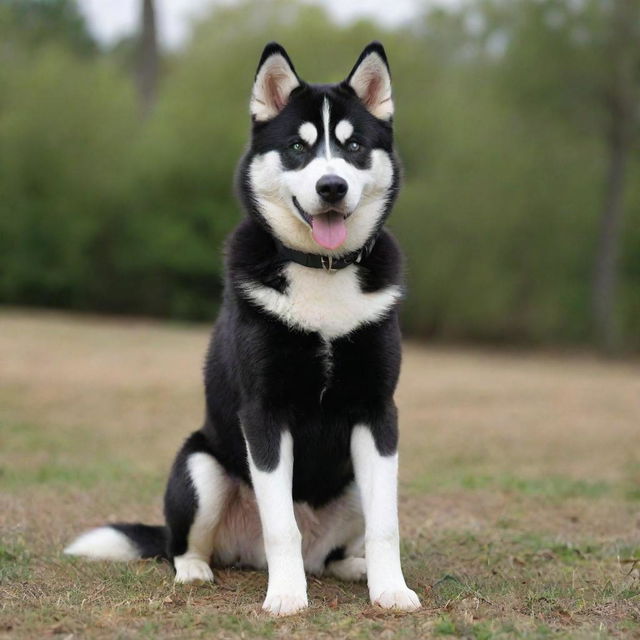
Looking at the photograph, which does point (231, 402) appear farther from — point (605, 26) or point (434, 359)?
point (605, 26)

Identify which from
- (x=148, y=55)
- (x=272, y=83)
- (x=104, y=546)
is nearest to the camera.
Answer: (x=272, y=83)

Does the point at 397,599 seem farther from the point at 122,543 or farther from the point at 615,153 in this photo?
the point at 615,153

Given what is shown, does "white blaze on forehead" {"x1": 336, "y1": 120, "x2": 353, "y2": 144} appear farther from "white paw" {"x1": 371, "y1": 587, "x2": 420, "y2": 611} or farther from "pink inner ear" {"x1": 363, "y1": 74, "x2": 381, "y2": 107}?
"white paw" {"x1": 371, "y1": 587, "x2": 420, "y2": 611}

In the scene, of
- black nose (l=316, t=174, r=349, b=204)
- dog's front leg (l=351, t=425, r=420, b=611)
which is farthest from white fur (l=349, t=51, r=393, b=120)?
dog's front leg (l=351, t=425, r=420, b=611)

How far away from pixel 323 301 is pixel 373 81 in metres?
0.86

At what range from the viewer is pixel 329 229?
328 cm

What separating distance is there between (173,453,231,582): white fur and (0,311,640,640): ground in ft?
0.36

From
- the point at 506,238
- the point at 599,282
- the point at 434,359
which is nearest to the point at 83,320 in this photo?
the point at 434,359

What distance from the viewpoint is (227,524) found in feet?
12.1

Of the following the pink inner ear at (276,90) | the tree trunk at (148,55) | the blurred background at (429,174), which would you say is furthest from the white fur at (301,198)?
the tree trunk at (148,55)

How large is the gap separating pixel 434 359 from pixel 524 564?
12.4 metres

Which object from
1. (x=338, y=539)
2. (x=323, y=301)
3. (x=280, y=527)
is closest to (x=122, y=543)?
(x=338, y=539)

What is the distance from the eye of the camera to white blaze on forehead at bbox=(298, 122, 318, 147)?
329 centimetres

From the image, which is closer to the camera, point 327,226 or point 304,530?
point 327,226
